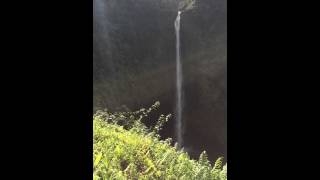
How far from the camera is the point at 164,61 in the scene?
7.12 meters

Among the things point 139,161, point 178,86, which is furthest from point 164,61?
point 139,161

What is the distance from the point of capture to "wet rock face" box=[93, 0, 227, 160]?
21.1 feet

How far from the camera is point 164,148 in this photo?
4.93 meters

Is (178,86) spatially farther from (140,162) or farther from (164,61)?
(140,162)

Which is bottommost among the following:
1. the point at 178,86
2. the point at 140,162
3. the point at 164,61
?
the point at 140,162

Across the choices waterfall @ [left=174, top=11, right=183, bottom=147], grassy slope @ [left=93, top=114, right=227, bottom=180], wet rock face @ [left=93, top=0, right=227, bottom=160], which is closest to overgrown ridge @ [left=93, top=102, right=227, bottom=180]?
grassy slope @ [left=93, top=114, right=227, bottom=180]

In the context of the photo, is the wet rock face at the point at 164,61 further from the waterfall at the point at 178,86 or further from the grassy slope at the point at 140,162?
the grassy slope at the point at 140,162

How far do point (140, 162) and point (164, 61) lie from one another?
3.04 m

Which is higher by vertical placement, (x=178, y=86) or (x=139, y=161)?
(x=178, y=86)

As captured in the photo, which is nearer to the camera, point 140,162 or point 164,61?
point 140,162

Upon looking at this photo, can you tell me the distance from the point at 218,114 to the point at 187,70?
894mm

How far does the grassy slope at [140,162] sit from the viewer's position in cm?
407
